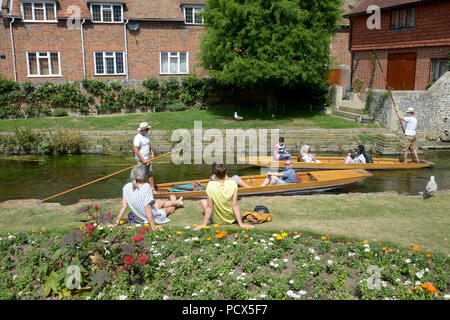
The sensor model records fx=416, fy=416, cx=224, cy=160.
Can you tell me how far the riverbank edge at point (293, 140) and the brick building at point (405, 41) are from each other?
180 inches

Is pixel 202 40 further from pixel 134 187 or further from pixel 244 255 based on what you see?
pixel 244 255

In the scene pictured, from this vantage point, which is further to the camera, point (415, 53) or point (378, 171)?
point (415, 53)

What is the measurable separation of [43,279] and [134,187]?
2482 mm

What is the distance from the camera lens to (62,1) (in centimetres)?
2681

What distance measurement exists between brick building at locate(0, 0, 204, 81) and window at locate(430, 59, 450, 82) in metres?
14.2

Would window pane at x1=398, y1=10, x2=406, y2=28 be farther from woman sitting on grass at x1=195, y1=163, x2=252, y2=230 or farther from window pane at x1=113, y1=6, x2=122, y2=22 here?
woman sitting on grass at x1=195, y1=163, x2=252, y2=230

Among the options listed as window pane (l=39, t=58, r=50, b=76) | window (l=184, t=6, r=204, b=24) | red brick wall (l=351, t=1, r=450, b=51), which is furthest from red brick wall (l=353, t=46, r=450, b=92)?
window pane (l=39, t=58, r=50, b=76)

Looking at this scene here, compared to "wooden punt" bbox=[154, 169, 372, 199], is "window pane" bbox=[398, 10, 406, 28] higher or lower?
higher

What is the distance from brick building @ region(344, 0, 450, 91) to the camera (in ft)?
73.3

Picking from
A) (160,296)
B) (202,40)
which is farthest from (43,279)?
(202,40)

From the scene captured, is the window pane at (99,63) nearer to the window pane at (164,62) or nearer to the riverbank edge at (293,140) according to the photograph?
the window pane at (164,62)

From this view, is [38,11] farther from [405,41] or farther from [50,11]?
[405,41]

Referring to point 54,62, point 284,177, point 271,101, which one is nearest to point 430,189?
point 284,177

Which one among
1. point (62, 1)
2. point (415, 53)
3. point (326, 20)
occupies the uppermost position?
point (62, 1)
